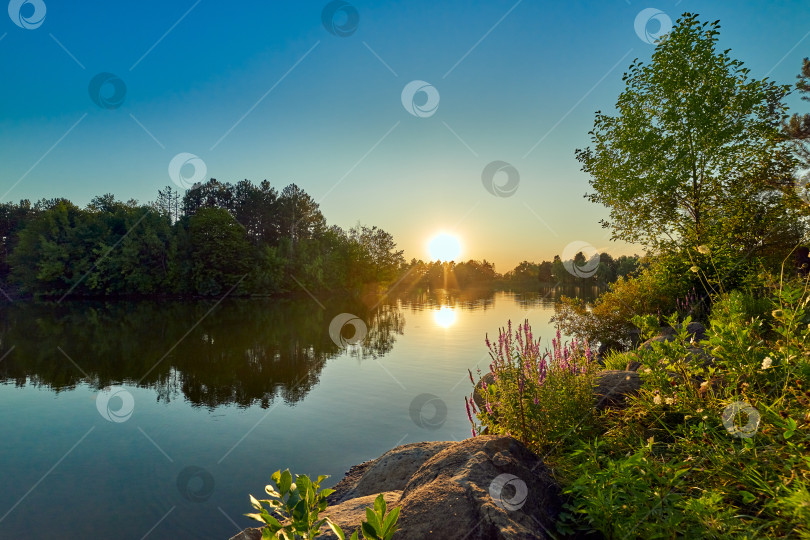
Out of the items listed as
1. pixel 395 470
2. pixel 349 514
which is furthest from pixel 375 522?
pixel 395 470

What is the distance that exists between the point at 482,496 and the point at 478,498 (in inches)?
1.4

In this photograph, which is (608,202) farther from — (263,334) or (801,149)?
(263,334)

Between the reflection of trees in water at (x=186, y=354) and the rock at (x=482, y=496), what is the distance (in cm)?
884

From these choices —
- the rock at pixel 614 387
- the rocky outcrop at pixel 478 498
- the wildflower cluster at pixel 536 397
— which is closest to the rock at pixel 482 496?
the rocky outcrop at pixel 478 498

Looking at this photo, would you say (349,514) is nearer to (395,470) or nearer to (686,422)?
(395,470)

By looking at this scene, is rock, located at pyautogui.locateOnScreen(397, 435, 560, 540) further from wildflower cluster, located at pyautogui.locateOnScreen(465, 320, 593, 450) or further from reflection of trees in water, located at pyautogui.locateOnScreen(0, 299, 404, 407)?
reflection of trees in water, located at pyautogui.locateOnScreen(0, 299, 404, 407)

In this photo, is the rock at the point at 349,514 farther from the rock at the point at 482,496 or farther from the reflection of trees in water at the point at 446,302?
the reflection of trees in water at the point at 446,302

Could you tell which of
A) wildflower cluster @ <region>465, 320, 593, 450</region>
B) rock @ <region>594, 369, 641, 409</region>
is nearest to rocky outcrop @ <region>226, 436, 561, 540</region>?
wildflower cluster @ <region>465, 320, 593, 450</region>

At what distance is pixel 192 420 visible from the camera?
9898 millimetres

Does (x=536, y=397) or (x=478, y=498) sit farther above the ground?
(x=536, y=397)

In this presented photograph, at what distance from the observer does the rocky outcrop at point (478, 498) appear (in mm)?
2631

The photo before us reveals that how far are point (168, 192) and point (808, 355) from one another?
87104mm

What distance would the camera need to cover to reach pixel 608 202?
18.3m

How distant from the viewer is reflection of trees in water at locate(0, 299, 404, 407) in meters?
12.8
